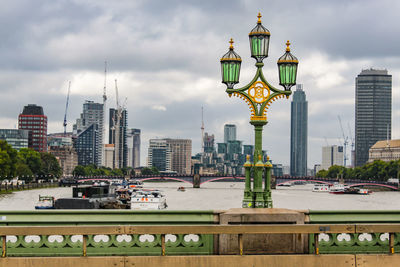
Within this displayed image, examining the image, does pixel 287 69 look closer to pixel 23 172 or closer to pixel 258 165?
pixel 258 165

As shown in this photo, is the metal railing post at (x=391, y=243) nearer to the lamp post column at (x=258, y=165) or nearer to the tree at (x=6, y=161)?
the lamp post column at (x=258, y=165)

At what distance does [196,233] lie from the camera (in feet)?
39.0

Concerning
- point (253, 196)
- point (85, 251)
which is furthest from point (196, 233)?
point (253, 196)

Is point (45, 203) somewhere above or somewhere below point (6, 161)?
below

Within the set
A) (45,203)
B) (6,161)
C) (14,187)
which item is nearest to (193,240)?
(45,203)

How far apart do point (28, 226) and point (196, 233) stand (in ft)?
11.1

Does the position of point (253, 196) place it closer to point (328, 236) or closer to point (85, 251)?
point (328, 236)

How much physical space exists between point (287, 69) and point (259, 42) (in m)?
1.21

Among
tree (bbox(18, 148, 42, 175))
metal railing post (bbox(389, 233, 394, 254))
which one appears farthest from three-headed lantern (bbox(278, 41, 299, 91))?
tree (bbox(18, 148, 42, 175))

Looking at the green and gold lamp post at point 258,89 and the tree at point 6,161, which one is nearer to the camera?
the green and gold lamp post at point 258,89

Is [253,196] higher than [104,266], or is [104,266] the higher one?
[253,196]

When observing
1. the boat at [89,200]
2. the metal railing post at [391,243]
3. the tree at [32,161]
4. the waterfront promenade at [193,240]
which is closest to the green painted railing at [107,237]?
the waterfront promenade at [193,240]

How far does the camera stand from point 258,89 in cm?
1727

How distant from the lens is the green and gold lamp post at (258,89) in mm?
17266
